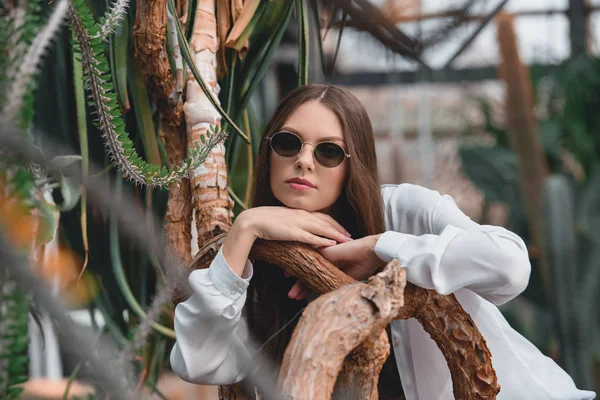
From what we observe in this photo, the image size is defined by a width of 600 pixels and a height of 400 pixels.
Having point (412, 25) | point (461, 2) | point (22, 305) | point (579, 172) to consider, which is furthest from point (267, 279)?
point (579, 172)

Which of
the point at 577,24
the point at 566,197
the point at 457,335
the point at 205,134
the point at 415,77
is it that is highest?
the point at 577,24

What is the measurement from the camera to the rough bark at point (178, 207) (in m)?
0.86

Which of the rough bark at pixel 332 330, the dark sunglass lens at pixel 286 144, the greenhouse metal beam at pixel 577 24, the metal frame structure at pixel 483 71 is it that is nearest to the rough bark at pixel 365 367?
the rough bark at pixel 332 330

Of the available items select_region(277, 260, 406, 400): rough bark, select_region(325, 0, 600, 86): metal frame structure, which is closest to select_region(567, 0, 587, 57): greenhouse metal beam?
select_region(325, 0, 600, 86): metal frame structure

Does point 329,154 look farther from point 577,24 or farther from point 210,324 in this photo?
point 577,24

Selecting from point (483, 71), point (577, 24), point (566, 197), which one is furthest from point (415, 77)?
point (566, 197)

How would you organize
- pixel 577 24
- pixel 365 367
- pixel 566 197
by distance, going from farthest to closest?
pixel 577 24 < pixel 566 197 < pixel 365 367

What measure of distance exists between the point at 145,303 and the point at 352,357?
19.7 inches

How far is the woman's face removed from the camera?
0.74 m

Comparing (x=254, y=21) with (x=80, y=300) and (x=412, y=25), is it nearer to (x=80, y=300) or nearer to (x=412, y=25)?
(x=80, y=300)

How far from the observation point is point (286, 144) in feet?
2.47

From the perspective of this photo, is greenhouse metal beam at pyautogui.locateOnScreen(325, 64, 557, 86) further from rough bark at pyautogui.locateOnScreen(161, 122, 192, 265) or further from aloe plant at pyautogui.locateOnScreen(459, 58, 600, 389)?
rough bark at pyautogui.locateOnScreen(161, 122, 192, 265)

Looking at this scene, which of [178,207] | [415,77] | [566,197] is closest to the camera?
[178,207]

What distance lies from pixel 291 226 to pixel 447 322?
0.18 meters
